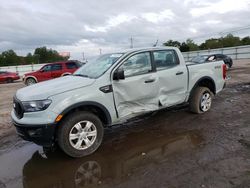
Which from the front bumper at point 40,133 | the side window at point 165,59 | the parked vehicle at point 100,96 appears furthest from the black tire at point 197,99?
the front bumper at point 40,133

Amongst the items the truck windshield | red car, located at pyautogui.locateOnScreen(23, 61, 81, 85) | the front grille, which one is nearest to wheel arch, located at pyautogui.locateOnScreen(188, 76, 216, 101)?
the truck windshield

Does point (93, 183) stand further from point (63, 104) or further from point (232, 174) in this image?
point (232, 174)

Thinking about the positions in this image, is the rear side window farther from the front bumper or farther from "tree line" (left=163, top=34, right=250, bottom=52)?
"tree line" (left=163, top=34, right=250, bottom=52)

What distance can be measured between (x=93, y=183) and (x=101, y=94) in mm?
1564

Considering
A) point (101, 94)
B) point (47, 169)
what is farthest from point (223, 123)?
point (47, 169)

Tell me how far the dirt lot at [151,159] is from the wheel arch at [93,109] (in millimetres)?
566

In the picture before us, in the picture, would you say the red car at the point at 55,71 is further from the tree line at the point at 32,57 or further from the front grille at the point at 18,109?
the tree line at the point at 32,57

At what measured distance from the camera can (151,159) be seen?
12.8 ft

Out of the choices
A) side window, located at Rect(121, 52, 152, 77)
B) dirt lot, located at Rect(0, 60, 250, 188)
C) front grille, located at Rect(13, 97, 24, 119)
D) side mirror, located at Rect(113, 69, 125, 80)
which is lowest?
dirt lot, located at Rect(0, 60, 250, 188)

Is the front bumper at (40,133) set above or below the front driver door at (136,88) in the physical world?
below

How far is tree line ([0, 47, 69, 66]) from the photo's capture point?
232 ft

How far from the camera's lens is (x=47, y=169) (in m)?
3.80

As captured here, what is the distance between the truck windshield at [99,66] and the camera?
4.60 metres

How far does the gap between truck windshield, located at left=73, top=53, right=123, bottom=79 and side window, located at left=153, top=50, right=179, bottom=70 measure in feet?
2.86
